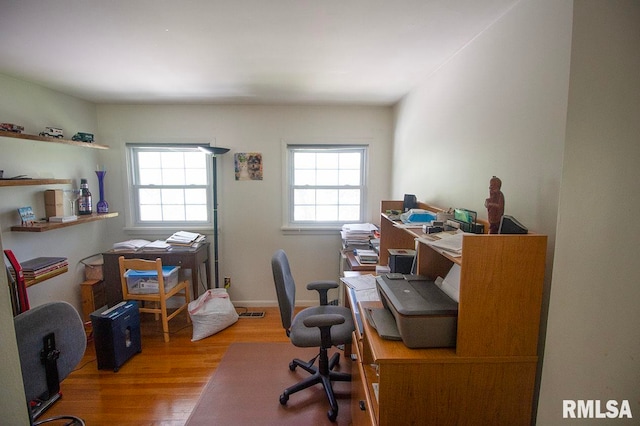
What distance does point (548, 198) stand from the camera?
104 centimetres

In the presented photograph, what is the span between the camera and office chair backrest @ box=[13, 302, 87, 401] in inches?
56.6

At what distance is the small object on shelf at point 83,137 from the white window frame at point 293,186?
2008 millimetres

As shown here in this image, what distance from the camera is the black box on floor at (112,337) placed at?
2.24 m

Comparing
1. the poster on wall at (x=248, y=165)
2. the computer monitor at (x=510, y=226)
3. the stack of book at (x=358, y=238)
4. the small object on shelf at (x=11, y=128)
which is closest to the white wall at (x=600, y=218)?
the computer monitor at (x=510, y=226)

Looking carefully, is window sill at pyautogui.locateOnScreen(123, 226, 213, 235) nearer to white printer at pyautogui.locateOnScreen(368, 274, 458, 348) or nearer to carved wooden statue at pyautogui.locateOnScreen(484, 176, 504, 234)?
white printer at pyautogui.locateOnScreen(368, 274, 458, 348)

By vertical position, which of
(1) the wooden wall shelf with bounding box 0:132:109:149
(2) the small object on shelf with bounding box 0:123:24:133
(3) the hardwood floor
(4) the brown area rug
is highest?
(2) the small object on shelf with bounding box 0:123:24:133

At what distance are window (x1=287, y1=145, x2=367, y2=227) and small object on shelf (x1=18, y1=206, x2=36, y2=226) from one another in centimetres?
236

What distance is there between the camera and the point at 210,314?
110 inches

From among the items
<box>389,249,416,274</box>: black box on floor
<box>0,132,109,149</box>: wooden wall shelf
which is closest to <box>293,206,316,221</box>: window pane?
<box>389,249,416,274</box>: black box on floor

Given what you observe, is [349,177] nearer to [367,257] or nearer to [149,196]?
[367,257]

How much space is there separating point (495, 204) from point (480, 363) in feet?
2.00

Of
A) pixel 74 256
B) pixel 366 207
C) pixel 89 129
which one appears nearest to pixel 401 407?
pixel 366 207
